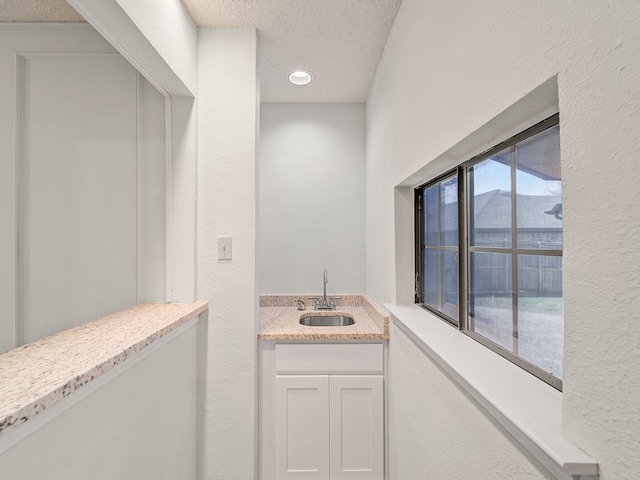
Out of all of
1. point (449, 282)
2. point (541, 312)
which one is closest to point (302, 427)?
point (449, 282)

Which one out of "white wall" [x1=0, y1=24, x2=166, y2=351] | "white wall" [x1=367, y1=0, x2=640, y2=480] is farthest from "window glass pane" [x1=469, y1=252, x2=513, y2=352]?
"white wall" [x1=0, y1=24, x2=166, y2=351]

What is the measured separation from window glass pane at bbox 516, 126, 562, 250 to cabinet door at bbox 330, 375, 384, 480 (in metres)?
1.27

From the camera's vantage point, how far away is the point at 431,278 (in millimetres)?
1533

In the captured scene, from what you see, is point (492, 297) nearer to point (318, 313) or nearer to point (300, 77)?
point (318, 313)

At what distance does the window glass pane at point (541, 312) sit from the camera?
74cm

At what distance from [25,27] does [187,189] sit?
775 mm

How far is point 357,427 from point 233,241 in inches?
49.7

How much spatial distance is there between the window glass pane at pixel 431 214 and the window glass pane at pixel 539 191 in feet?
1.89

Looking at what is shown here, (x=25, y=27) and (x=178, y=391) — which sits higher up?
(x=25, y=27)

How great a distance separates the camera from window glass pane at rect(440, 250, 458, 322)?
1276 mm

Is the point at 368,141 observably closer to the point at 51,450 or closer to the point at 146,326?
the point at 146,326

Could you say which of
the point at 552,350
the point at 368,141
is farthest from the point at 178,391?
the point at 368,141

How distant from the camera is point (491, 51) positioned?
29.5 inches

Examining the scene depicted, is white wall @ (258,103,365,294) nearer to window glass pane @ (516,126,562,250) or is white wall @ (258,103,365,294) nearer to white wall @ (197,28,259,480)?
white wall @ (197,28,259,480)
